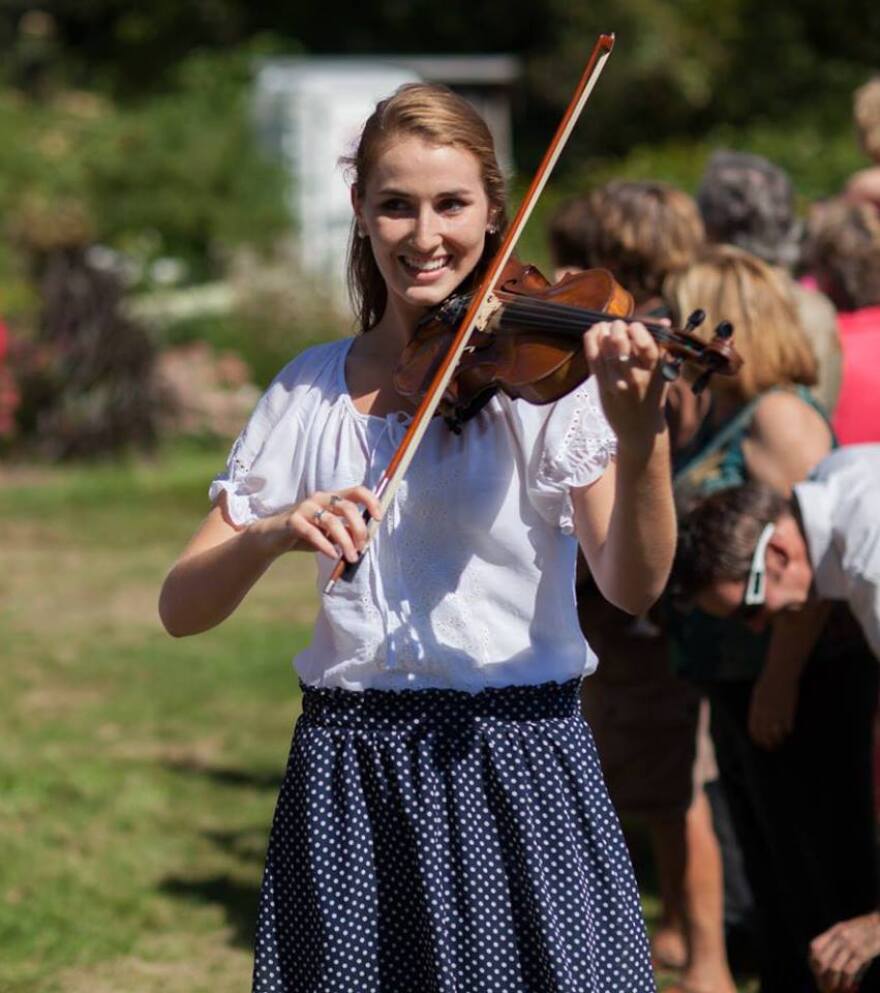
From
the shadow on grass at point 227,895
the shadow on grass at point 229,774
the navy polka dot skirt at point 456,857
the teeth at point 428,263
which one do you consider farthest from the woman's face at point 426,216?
the shadow on grass at point 229,774

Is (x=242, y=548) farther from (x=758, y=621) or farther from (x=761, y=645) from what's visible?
(x=761, y=645)

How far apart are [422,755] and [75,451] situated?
38.2 ft

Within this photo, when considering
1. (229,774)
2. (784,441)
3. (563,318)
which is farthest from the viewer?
(229,774)

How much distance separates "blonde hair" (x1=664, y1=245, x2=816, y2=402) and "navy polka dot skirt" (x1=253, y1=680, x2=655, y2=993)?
154 centimetres

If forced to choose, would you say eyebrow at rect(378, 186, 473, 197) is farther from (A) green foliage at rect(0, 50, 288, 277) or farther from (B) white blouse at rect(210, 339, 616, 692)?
(A) green foliage at rect(0, 50, 288, 277)

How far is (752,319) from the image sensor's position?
161 inches

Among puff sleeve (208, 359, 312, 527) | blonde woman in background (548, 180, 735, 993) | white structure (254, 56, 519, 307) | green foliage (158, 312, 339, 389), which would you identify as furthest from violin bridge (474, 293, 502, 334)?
white structure (254, 56, 519, 307)

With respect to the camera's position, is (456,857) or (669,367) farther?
(456,857)

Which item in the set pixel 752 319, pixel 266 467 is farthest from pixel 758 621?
pixel 266 467

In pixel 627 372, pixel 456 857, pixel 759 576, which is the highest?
pixel 627 372

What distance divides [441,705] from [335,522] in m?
0.48

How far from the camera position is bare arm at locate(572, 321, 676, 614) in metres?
2.25

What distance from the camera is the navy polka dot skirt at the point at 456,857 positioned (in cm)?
261

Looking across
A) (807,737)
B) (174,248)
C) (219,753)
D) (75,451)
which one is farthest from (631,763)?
(174,248)
